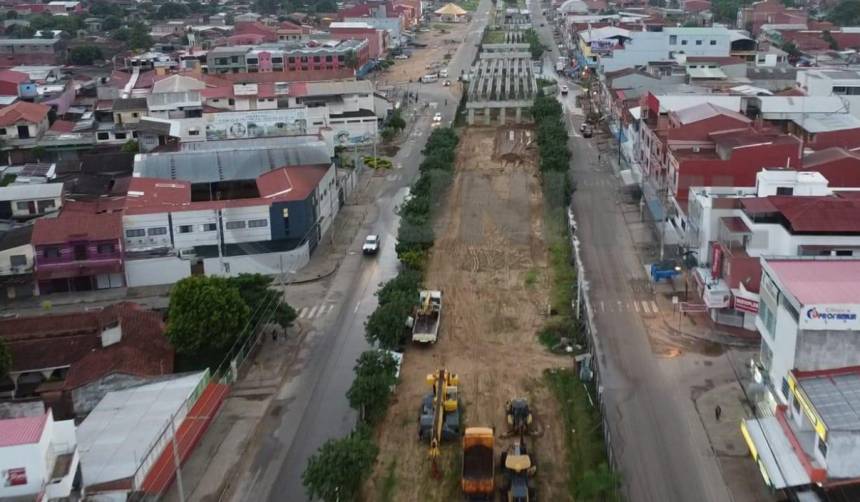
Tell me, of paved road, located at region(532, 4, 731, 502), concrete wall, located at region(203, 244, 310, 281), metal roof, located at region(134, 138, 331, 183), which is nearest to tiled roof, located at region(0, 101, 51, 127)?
metal roof, located at region(134, 138, 331, 183)

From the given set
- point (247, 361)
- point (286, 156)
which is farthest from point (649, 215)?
point (247, 361)

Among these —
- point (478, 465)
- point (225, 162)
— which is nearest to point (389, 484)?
point (478, 465)

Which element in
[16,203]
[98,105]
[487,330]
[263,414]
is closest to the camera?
[263,414]

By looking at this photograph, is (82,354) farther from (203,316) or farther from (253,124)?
(253,124)

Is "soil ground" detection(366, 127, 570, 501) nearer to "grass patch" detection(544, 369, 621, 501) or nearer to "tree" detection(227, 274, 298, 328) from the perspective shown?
"grass patch" detection(544, 369, 621, 501)

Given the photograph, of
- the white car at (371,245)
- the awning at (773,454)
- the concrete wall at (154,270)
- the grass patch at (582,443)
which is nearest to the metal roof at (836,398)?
the awning at (773,454)

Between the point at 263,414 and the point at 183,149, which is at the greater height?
the point at 183,149

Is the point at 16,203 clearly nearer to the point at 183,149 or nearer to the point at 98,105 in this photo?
the point at 183,149
